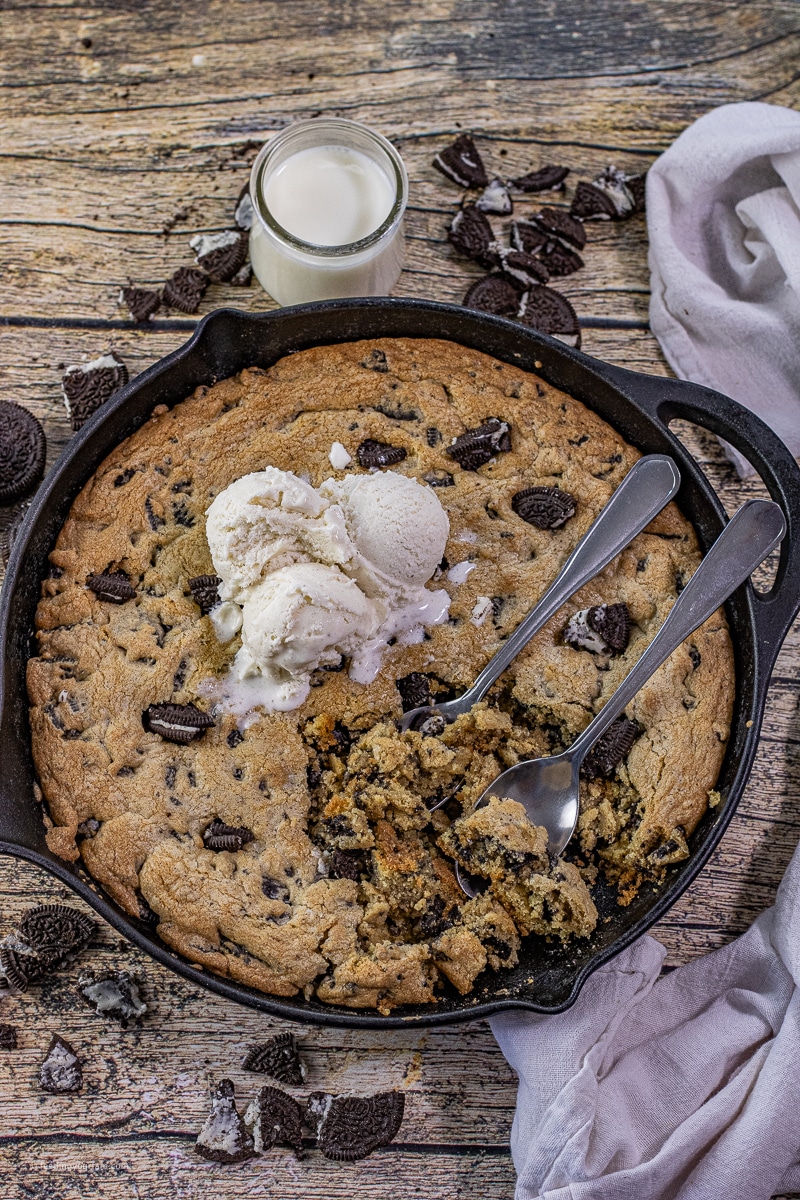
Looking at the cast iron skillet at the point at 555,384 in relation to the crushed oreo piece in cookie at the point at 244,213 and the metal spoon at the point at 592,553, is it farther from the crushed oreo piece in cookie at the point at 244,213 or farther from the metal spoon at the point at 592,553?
the crushed oreo piece in cookie at the point at 244,213

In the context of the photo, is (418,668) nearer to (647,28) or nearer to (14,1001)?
(14,1001)

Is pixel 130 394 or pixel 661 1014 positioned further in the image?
pixel 661 1014

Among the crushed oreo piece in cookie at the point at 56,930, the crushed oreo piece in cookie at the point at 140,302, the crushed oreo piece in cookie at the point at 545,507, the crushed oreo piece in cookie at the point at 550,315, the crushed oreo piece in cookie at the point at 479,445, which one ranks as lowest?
the crushed oreo piece in cookie at the point at 56,930

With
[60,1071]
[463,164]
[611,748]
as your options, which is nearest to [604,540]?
[611,748]

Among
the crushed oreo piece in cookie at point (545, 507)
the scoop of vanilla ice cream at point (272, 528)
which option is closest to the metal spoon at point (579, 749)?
the crushed oreo piece in cookie at point (545, 507)

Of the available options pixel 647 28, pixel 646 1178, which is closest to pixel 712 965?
pixel 646 1178
